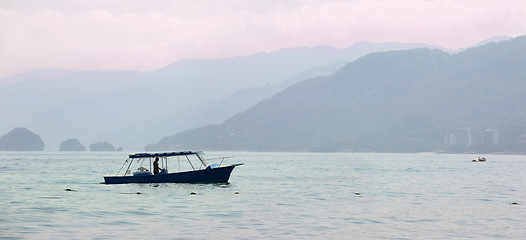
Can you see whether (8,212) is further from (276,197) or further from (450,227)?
(450,227)

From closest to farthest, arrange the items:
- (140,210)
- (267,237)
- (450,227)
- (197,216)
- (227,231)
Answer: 1. (267,237)
2. (227,231)
3. (450,227)
4. (197,216)
5. (140,210)

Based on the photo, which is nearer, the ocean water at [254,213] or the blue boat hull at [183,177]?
the ocean water at [254,213]

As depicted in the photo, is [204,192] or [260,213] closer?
[260,213]

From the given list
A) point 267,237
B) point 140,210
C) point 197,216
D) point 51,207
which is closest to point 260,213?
point 197,216

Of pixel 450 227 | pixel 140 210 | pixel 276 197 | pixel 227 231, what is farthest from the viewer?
pixel 276 197

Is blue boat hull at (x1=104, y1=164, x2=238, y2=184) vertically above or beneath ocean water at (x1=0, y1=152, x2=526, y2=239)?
above

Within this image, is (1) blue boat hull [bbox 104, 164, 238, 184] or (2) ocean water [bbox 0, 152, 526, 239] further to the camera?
(1) blue boat hull [bbox 104, 164, 238, 184]

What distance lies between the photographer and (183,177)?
79.4 m

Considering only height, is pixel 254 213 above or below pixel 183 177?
below

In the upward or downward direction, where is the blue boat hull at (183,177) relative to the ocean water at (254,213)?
upward

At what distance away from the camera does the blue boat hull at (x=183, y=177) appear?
78.4 m

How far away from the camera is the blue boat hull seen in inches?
3088

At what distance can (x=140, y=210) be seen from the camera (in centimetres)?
5341

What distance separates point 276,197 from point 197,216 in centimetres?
1871
